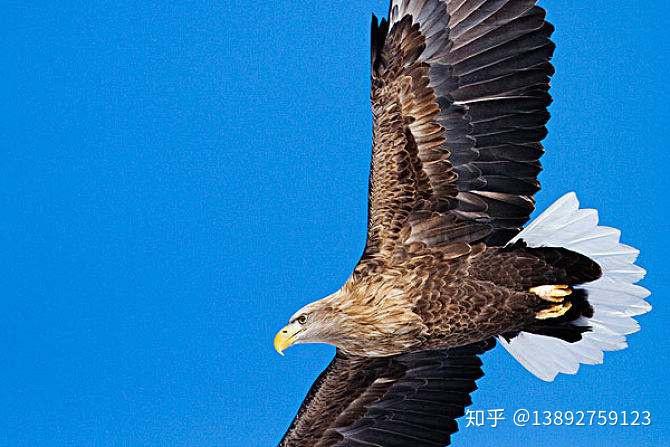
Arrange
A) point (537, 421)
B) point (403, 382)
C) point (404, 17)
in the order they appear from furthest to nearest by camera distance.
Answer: point (537, 421)
point (403, 382)
point (404, 17)

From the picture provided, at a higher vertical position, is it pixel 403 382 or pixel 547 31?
pixel 547 31

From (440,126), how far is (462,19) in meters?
0.54

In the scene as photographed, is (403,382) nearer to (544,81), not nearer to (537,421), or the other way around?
(537,421)

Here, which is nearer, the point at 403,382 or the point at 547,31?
the point at 547,31

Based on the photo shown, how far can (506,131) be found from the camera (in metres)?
5.73

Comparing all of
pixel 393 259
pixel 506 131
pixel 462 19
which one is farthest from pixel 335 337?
pixel 462 19

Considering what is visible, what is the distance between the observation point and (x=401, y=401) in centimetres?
642

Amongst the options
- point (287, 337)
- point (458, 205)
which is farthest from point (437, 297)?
point (287, 337)

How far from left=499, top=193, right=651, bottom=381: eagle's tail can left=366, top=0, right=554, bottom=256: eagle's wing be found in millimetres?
247

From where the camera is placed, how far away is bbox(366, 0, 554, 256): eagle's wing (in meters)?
5.55

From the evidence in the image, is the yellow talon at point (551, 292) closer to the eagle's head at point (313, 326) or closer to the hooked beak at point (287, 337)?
the eagle's head at point (313, 326)

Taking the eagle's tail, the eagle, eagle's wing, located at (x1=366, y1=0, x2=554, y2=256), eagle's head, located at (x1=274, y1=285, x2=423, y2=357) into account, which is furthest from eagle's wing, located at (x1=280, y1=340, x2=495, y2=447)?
eagle's wing, located at (x1=366, y1=0, x2=554, y2=256)

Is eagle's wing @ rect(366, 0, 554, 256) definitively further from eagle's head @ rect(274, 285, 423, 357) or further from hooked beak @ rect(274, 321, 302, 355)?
hooked beak @ rect(274, 321, 302, 355)

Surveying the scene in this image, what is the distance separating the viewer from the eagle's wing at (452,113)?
18.2 ft
